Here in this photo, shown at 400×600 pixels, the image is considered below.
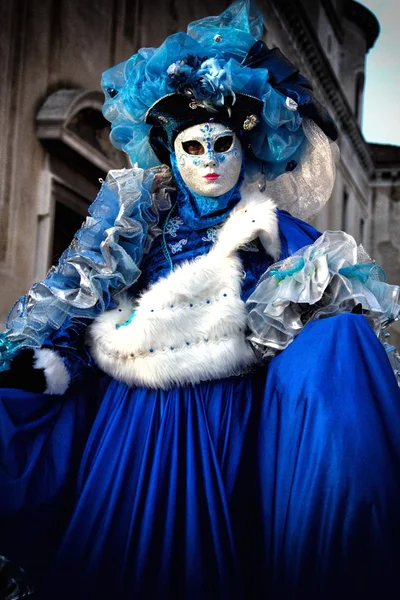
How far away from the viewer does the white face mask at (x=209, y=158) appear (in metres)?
2.11

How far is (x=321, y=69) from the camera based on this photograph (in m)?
12.9

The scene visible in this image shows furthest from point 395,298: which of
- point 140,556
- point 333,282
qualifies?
point 140,556

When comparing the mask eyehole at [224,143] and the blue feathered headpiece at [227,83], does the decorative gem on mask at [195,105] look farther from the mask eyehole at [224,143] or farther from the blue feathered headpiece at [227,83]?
the mask eyehole at [224,143]

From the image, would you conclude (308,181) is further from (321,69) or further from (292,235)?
(321,69)

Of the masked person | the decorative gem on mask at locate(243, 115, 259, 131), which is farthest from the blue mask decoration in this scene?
the decorative gem on mask at locate(243, 115, 259, 131)

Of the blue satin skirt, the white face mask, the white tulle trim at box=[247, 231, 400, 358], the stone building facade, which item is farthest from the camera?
the stone building facade

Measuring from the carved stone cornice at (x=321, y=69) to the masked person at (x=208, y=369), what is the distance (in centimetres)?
842

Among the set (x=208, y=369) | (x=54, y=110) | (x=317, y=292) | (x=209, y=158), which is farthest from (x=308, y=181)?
(x=54, y=110)

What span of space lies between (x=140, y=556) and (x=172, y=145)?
3.99ft

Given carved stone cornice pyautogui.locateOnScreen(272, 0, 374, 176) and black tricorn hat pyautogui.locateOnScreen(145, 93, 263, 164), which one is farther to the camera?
carved stone cornice pyautogui.locateOnScreen(272, 0, 374, 176)

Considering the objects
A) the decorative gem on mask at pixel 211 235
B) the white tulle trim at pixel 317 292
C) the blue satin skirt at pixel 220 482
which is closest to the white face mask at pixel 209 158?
the decorative gem on mask at pixel 211 235

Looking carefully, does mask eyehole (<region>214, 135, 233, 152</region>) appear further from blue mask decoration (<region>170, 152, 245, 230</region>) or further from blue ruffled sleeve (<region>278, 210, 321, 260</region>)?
blue ruffled sleeve (<region>278, 210, 321, 260</region>)

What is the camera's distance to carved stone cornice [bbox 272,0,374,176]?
10.4 metres

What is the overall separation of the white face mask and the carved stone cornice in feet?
27.9
